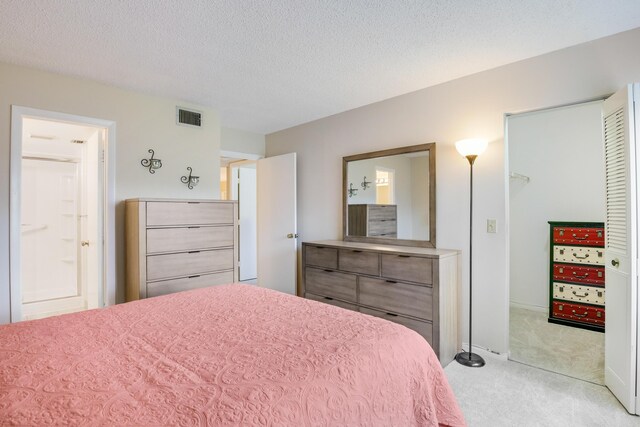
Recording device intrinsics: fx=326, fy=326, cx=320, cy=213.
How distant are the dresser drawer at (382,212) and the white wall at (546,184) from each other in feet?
5.68

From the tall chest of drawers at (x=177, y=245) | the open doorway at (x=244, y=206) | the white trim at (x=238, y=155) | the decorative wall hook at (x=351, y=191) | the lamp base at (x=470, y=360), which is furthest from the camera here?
the open doorway at (x=244, y=206)

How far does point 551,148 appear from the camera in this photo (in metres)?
3.72

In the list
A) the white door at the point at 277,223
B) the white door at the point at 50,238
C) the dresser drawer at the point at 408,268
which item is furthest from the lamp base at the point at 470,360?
the white door at the point at 50,238

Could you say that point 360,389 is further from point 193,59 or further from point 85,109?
point 85,109

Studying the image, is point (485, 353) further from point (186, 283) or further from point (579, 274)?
point (186, 283)

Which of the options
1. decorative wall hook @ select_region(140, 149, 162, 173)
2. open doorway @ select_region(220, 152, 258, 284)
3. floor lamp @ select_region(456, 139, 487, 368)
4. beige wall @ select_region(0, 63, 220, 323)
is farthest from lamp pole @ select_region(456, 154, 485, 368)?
open doorway @ select_region(220, 152, 258, 284)

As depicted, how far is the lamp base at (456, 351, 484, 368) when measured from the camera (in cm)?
257

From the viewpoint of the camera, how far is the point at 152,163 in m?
3.28

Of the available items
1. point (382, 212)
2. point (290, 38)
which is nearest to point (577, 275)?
point (382, 212)

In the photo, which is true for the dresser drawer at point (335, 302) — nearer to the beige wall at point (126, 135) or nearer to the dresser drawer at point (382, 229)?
the dresser drawer at point (382, 229)

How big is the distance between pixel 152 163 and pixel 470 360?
3.41 meters

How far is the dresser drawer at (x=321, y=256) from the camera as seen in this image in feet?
10.8

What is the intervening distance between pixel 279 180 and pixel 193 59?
6.79 feet

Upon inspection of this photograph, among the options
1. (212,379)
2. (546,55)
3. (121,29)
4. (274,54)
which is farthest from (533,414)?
(121,29)
